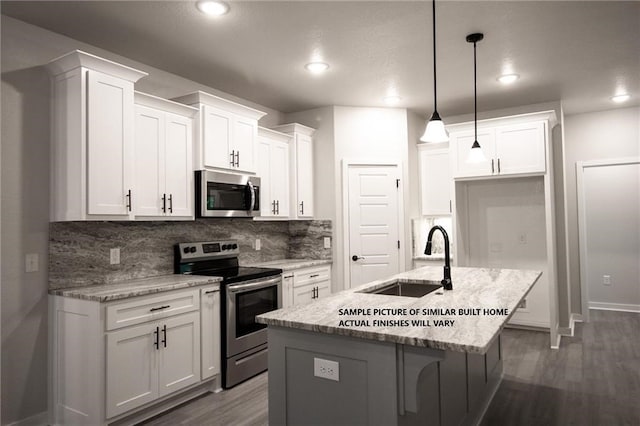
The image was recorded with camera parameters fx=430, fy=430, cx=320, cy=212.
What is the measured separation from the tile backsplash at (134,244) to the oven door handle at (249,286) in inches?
24.4

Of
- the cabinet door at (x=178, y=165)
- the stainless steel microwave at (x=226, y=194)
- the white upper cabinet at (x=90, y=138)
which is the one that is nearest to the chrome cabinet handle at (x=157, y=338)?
the white upper cabinet at (x=90, y=138)

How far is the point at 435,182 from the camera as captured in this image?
5441mm

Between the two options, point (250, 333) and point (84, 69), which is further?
point (250, 333)

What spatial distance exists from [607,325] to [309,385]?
4.81 m

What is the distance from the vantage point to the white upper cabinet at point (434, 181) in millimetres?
5367

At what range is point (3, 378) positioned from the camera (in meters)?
2.68

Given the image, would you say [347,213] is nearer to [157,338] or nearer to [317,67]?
[317,67]

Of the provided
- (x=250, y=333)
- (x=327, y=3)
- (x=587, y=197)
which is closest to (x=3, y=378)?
(x=250, y=333)

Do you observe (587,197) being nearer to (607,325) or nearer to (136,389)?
(607,325)

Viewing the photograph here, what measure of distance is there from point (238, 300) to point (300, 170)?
6.06ft

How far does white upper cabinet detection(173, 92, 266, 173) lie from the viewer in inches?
143

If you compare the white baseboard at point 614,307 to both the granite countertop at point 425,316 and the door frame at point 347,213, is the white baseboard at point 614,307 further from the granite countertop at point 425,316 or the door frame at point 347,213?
the granite countertop at point 425,316

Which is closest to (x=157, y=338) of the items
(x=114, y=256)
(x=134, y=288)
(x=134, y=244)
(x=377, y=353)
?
(x=134, y=288)

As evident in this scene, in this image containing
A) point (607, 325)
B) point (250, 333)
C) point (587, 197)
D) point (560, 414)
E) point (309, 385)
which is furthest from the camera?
point (587, 197)
